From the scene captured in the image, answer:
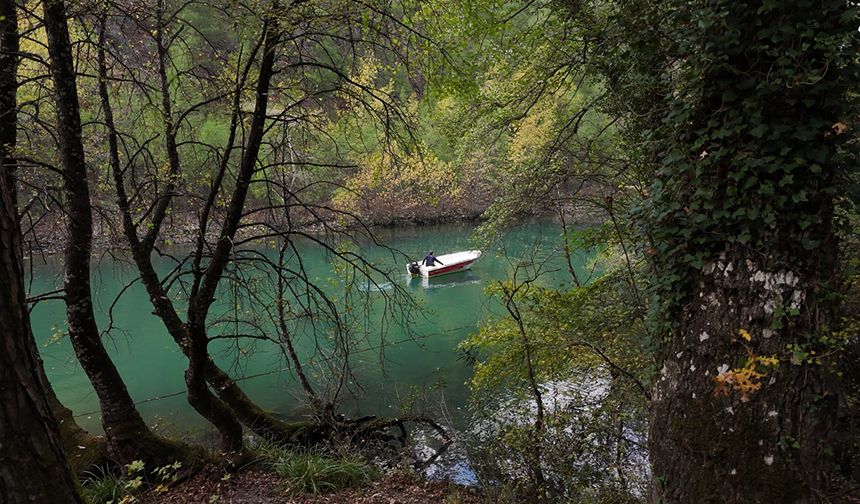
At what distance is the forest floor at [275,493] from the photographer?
432 centimetres

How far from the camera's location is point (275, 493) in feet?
14.7

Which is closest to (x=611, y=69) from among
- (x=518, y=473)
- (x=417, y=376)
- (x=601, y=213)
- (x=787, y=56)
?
(x=601, y=213)

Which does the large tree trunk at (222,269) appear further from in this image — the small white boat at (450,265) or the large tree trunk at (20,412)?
the small white boat at (450,265)

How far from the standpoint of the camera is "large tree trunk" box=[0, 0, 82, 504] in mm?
1351

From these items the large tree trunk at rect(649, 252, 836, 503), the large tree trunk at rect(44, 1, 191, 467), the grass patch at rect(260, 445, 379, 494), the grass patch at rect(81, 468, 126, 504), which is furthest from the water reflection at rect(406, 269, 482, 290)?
the large tree trunk at rect(649, 252, 836, 503)

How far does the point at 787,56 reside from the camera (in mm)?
2199

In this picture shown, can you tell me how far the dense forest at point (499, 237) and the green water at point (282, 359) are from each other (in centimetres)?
36

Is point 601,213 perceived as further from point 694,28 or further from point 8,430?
point 8,430

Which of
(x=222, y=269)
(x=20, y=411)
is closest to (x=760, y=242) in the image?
(x=20, y=411)

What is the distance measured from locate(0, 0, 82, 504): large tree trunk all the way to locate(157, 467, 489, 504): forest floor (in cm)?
316

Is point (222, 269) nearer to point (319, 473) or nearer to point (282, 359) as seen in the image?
point (319, 473)

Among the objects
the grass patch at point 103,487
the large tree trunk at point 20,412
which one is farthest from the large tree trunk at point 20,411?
the grass patch at point 103,487

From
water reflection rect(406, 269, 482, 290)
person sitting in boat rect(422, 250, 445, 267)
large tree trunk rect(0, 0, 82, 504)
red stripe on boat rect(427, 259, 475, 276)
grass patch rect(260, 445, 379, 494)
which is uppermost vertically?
large tree trunk rect(0, 0, 82, 504)

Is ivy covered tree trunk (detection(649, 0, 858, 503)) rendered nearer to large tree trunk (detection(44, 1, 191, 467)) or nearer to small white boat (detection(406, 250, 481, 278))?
large tree trunk (detection(44, 1, 191, 467))
